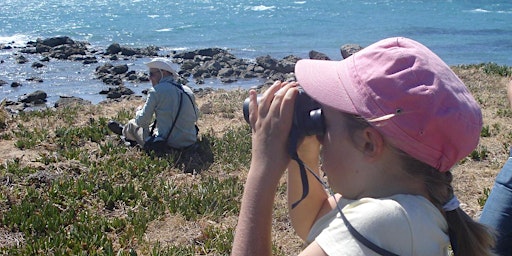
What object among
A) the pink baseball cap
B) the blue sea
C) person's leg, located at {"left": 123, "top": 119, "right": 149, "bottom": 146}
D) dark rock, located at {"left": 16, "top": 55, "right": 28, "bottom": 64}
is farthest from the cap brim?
dark rock, located at {"left": 16, "top": 55, "right": 28, "bottom": 64}

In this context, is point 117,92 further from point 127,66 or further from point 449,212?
point 449,212

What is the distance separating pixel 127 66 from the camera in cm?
2648

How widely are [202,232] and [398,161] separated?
3915 millimetres

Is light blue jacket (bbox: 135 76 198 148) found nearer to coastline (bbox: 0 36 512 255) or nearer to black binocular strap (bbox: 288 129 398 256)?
coastline (bbox: 0 36 512 255)

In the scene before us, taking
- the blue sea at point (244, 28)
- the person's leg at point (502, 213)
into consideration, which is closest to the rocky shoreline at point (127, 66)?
the blue sea at point (244, 28)

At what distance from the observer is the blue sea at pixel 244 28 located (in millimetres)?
27734

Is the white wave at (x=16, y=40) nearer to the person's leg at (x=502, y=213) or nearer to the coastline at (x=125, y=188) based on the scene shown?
the coastline at (x=125, y=188)

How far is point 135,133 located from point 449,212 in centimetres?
715

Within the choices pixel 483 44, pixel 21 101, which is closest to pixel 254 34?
pixel 483 44

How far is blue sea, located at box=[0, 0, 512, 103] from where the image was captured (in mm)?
27734

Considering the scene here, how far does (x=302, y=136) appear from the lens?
74.5 inches

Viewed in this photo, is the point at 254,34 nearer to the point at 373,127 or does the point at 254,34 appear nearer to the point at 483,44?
the point at 483,44

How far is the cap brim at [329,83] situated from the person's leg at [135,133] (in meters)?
6.66

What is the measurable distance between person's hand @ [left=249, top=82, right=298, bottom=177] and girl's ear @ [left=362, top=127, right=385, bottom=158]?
0.24m
